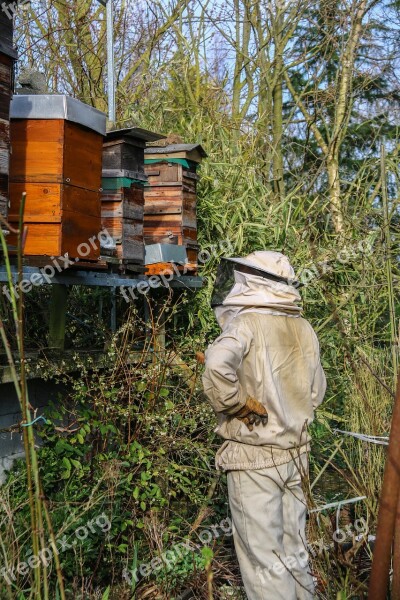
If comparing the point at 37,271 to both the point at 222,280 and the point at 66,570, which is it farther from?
the point at 66,570

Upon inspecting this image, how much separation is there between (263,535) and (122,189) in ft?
8.40

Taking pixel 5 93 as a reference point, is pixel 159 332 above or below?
below

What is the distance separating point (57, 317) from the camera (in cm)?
539

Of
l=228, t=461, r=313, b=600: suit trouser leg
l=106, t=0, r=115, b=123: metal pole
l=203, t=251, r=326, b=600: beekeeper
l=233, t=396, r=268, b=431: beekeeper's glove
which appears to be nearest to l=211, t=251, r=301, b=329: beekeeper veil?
l=203, t=251, r=326, b=600: beekeeper

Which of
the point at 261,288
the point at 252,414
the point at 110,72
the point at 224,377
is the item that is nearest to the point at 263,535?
the point at 252,414

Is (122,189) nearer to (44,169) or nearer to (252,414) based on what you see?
(44,169)

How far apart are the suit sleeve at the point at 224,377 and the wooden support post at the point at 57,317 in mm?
1764

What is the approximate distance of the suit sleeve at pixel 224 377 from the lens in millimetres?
3795

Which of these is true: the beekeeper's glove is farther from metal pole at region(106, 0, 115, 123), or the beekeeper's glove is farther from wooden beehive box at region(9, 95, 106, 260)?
metal pole at region(106, 0, 115, 123)

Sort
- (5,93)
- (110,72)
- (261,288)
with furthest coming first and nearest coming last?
(110,72)
(261,288)
(5,93)

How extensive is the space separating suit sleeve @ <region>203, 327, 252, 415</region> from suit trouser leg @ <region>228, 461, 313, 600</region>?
1.33 feet

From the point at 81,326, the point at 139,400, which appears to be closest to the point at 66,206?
the point at 139,400

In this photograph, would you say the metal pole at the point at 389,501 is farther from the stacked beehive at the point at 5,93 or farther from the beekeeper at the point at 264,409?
the stacked beehive at the point at 5,93

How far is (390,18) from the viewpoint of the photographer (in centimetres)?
1259
